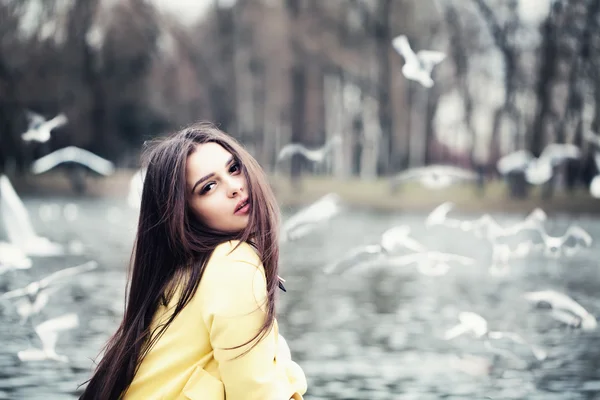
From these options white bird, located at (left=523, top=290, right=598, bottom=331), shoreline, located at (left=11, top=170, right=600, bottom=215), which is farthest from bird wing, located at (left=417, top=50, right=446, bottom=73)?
shoreline, located at (left=11, top=170, right=600, bottom=215)

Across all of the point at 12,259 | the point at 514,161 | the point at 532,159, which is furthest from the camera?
the point at 514,161

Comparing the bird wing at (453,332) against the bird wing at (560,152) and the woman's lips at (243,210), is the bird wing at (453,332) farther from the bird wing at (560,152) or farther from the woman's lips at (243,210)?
the bird wing at (560,152)

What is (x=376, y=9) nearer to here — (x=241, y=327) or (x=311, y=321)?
(x=311, y=321)

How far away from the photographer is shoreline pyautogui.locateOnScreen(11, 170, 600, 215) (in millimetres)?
11734

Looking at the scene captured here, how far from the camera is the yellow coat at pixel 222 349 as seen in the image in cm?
146

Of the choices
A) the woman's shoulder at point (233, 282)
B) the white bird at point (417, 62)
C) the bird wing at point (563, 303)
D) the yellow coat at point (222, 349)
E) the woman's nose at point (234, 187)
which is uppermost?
the white bird at point (417, 62)

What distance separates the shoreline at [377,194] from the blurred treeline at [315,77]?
0.27 metres

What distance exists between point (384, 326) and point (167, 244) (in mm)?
3811

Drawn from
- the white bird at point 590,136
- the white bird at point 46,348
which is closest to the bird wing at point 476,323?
the white bird at point 46,348

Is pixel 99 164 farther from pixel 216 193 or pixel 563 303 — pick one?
pixel 216 193

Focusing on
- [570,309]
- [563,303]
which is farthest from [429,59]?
[570,309]

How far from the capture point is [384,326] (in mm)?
5336

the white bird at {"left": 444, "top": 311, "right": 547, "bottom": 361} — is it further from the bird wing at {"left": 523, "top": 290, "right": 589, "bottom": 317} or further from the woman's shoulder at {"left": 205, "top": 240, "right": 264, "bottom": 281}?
the woman's shoulder at {"left": 205, "top": 240, "right": 264, "bottom": 281}

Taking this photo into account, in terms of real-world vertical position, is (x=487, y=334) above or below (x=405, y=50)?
below
